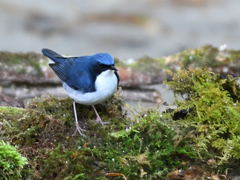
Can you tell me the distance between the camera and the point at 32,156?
13.5 ft

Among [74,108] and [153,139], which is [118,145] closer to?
[153,139]

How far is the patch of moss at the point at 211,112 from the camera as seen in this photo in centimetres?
411

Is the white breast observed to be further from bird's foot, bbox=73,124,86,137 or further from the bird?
bird's foot, bbox=73,124,86,137

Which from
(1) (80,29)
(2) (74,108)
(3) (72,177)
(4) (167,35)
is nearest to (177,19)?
(4) (167,35)

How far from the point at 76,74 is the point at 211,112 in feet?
3.93

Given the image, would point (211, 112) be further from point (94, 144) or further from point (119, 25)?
point (119, 25)

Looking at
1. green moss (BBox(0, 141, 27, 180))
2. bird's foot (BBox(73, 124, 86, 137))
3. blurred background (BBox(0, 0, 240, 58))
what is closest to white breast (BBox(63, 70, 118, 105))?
bird's foot (BBox(73, 124, 86, 137))

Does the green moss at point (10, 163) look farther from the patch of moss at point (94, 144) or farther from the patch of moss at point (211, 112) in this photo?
the patch of moss at point (211, 112)

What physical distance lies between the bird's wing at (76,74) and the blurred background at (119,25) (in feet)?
17.3

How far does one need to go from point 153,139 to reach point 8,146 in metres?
0.93

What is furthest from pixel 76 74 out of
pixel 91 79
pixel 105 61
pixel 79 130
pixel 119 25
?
pixel 119 25

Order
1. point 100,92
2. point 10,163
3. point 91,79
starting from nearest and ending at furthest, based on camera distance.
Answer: point 10,163, point 100,92, point 91,79

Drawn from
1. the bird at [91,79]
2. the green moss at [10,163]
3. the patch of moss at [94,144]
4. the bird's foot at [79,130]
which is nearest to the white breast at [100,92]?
the bird at [91,79]

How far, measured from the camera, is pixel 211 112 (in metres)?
4.28
